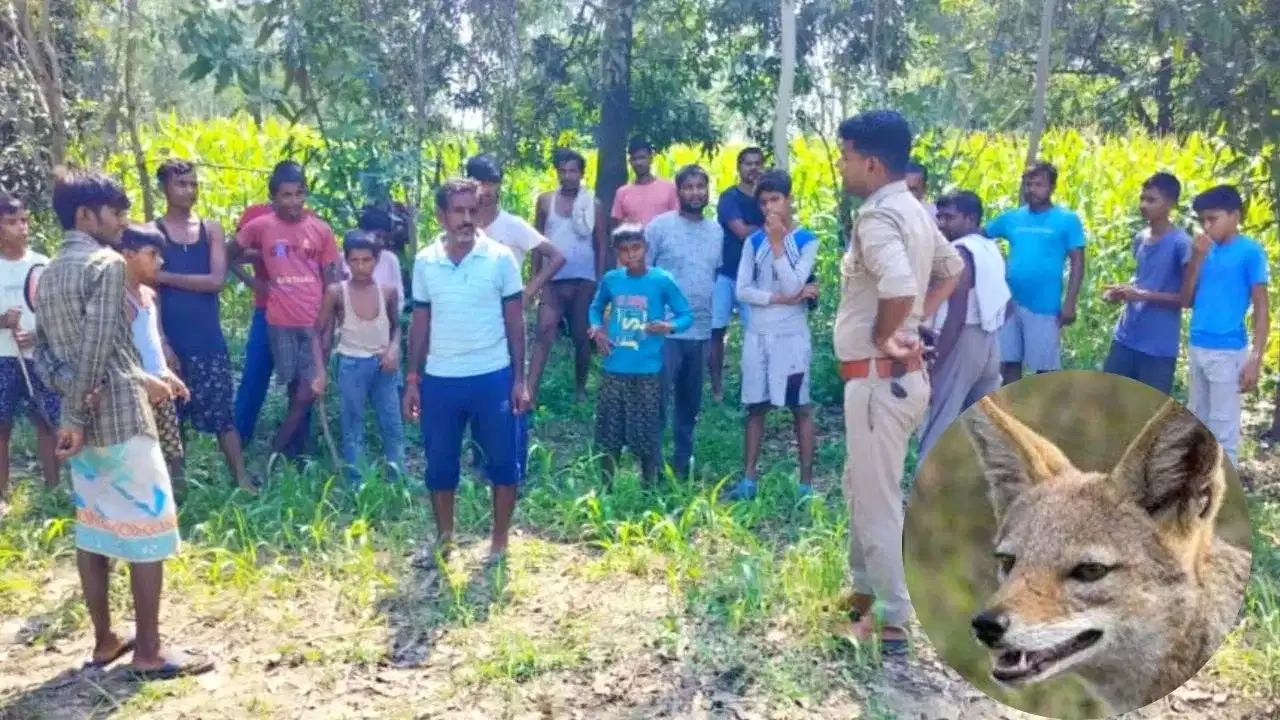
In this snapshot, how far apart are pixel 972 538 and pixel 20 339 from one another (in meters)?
5.19

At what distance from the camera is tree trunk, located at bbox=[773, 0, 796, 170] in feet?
23.1

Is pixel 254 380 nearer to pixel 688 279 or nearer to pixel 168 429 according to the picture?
pixel 168 429

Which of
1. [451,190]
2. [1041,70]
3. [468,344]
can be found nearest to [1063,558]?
[468,344]

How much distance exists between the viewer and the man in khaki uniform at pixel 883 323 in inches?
128

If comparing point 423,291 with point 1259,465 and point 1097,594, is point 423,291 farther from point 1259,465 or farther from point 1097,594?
point 1259,465

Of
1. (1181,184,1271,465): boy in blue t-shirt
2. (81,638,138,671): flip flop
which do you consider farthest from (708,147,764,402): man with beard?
(81,638,138,671): flip flop

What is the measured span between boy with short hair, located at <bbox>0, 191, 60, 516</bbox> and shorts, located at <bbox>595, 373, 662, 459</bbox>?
8.47 ft

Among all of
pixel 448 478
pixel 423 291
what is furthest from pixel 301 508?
pixel 423 291

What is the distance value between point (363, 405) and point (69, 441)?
2.17 m

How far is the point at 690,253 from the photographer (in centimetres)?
596

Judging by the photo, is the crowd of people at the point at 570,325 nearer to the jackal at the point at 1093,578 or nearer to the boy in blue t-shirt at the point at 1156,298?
the boy in blue t-shirt at the point at 1156,298

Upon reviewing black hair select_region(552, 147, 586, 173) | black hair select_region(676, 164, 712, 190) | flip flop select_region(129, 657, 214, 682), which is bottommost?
flip flop select_region(129, 657, 214, 682)

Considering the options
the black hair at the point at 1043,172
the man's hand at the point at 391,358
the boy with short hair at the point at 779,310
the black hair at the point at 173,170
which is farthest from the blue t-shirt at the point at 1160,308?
the black hair at the point at 173,170

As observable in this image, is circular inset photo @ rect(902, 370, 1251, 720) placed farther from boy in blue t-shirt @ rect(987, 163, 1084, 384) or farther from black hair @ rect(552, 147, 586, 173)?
black hair @ rect(552, 147, 586, 173)
